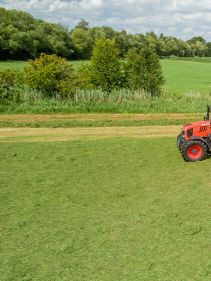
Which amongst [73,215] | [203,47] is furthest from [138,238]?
[203,47]

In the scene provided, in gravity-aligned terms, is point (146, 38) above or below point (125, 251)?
above

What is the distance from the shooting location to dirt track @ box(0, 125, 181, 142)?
→ 1602cm

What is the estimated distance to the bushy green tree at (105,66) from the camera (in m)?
23.7

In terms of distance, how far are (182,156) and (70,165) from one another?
3.27 metres

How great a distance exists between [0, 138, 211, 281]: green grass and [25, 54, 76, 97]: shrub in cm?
926

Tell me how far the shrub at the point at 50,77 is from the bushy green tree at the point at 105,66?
142 centimetres

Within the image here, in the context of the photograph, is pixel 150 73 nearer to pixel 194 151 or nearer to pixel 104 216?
pixel 194 151

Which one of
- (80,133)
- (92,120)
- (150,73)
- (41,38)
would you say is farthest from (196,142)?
(41,38)

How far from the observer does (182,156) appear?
12.7 meters

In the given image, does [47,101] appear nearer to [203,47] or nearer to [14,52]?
[14,52]

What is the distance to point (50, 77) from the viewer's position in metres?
22.5

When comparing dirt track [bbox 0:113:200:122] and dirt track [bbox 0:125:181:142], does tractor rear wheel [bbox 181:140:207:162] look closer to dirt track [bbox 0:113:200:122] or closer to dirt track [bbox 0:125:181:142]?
dirt track [bbox 0:125:181:142]

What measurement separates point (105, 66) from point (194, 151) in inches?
483

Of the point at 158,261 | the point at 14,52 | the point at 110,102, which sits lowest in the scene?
the point at 158,261
